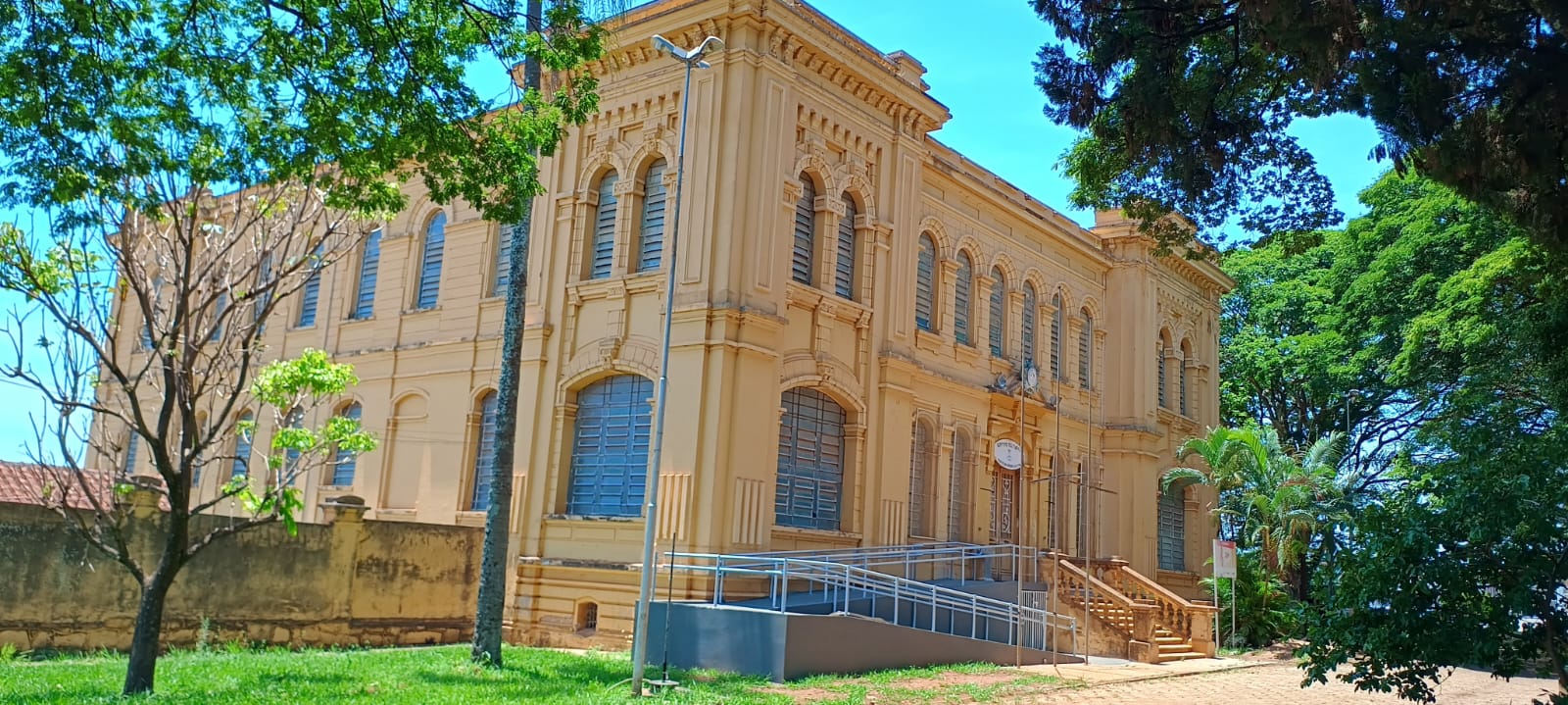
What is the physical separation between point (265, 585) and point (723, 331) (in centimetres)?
776

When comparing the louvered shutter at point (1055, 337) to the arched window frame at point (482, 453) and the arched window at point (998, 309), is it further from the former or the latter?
the arched window frame at point (482, 453)

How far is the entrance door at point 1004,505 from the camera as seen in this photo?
25.0m

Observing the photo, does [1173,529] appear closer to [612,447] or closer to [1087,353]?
[1087,353]

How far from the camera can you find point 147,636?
12.0 metres

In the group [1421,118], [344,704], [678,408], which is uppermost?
[1421,118]

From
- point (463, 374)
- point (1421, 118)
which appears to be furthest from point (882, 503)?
point (1421, 118)

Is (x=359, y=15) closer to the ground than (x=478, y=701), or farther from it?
farther from it

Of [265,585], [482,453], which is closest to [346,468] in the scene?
[482,453]

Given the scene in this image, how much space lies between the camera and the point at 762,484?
1852 cm

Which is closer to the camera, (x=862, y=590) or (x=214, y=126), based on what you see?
(x=214, y=126)

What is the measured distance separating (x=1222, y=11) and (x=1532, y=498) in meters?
5.66

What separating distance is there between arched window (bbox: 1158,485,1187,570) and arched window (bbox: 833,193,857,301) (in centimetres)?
1379

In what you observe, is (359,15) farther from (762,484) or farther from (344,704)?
(762,484)

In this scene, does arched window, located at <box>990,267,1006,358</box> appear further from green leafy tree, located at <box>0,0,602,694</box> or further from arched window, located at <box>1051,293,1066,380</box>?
green leafy tree, located at <box>0,0,602,694</box>
